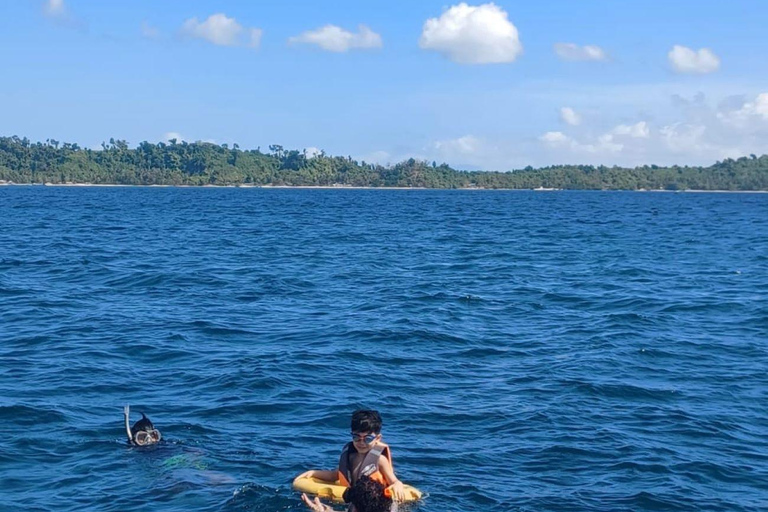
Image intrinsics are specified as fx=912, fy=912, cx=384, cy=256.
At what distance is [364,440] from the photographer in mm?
10891

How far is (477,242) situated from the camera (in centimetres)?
5684

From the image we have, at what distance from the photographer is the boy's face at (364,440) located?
10.8 metres

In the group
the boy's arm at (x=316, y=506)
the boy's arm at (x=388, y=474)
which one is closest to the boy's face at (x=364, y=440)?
the boy's arm at (x=388, y=474)

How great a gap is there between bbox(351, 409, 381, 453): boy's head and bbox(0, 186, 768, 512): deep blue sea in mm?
1921

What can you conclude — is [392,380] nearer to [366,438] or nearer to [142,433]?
[142,433]

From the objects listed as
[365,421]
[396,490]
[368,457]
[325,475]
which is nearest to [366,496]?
[365,421]

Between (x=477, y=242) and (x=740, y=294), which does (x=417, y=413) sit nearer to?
(x=740, y=294)

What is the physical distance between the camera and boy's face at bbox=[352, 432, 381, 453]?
10.8 m

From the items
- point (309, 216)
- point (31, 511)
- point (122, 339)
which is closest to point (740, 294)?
point (122, 339)

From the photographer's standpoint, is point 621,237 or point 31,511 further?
point 621,237

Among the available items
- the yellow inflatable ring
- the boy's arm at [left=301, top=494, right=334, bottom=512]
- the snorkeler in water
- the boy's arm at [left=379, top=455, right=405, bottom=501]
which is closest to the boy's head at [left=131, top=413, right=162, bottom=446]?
the snorkeler in water

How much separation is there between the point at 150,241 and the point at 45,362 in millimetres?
32736

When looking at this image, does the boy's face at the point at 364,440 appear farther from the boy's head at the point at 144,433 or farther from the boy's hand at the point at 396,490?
the boy's head at the point at 144,433

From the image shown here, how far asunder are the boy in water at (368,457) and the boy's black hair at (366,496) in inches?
28.7
